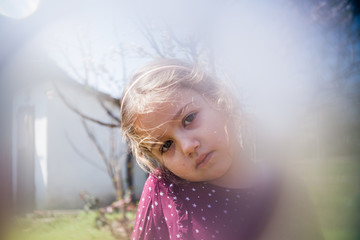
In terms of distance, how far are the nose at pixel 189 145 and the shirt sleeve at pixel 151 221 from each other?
24 cm

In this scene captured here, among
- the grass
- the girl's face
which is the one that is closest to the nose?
the girl's face

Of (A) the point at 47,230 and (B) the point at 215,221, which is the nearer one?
(B) the point at 215,221

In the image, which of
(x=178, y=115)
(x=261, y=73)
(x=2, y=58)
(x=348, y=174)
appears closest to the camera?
(x=178, y=115)

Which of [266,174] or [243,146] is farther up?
[243,146]

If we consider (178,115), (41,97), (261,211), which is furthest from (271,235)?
(41,97)

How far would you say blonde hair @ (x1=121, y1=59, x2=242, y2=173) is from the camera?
0.99 metres

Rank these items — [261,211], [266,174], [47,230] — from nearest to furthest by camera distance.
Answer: [261,211]
[266,174]
[47,230]

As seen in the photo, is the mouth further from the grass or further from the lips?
the grass

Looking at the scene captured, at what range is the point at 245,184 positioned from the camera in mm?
1079

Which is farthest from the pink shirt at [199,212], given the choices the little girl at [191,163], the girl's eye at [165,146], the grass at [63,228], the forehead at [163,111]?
the grass at [63,228]

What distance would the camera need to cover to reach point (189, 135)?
3.01 ft

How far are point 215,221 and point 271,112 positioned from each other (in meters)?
1.28

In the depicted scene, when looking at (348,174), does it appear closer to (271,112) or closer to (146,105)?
(271,112)

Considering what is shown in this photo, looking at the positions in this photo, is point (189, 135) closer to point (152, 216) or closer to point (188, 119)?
point (188, 119)
